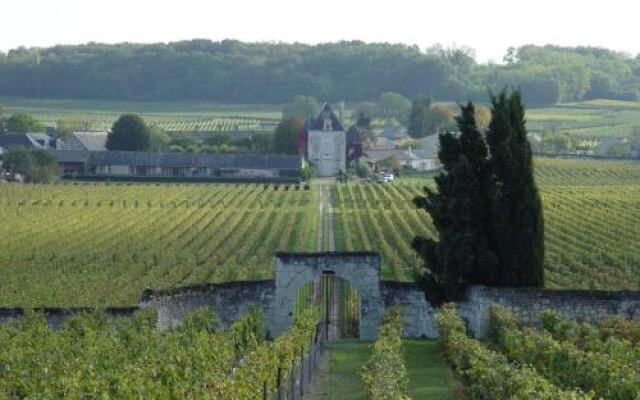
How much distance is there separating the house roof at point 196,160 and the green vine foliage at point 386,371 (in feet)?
280

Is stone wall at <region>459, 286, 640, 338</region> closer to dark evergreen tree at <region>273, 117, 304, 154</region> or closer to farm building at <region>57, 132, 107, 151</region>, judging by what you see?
dark evergreen tree at <region>273, 117, 304, 154</region>

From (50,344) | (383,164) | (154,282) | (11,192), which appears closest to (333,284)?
(154,282)

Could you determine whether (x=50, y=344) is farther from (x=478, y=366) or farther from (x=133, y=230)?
(x=133, y=230)

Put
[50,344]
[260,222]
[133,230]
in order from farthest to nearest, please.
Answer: [260,222]
[133,230]
[50,344]

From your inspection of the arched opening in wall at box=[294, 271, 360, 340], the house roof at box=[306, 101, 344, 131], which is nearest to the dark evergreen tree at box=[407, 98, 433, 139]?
the house roof at box=[306, 101, 344, 131]

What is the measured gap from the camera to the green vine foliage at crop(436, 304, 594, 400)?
16.9 metres

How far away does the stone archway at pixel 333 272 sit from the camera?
29.3m

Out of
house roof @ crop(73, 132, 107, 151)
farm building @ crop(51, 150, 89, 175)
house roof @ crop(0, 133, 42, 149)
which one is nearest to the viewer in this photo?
farm building @ crop(51, 150, 89, 175)

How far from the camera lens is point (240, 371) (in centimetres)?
1977

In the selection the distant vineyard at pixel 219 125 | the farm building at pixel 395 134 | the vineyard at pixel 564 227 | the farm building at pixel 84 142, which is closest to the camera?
the vineyard at pixel 564 227

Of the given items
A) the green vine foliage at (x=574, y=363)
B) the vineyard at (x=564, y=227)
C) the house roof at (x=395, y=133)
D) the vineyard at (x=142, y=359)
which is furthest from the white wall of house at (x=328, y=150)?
the green vine foliage at (x=574, y=363)

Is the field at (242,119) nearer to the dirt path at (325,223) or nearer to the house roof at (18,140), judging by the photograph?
the house roof at (18,140)

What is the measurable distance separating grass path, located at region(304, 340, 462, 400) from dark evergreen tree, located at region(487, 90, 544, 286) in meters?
2.41

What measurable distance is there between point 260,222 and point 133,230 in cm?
721
